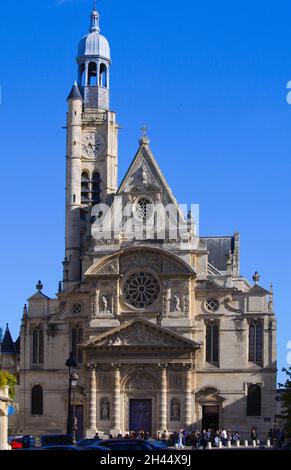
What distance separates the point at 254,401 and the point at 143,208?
473 inches

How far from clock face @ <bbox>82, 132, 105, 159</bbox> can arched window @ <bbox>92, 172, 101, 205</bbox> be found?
115cm

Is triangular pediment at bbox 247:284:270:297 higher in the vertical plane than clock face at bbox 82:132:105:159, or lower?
lower

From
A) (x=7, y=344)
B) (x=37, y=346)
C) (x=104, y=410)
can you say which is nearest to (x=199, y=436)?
(x=104, y=410)

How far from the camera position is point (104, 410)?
7431cm

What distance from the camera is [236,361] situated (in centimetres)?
7425

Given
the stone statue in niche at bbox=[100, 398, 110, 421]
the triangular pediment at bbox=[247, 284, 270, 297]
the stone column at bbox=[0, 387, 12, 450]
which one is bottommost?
the stone statue in niche at bbox=[100, 398, 110, 421]

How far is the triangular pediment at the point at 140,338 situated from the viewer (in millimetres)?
73250

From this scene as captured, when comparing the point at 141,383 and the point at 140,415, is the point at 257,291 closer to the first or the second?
the point at 141,383

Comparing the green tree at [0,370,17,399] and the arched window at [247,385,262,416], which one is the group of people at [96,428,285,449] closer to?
the arched window at [247,385,262,416]

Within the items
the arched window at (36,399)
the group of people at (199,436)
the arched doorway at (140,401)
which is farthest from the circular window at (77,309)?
the group of people at (199,436)

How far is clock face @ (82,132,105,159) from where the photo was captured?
261 ft

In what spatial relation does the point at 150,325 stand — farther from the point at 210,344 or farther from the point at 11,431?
the point at 11,431

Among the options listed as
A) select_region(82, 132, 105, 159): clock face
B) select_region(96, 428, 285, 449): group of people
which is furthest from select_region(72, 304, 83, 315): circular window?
select_region(82, 132, 105, 159): clock face
